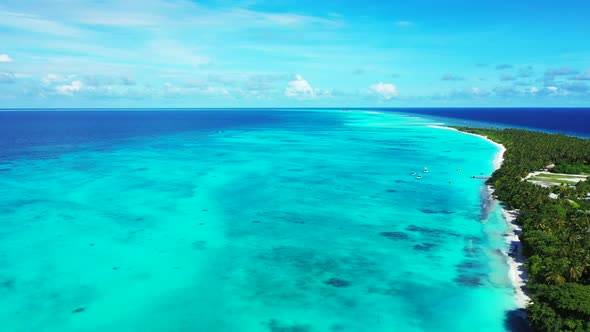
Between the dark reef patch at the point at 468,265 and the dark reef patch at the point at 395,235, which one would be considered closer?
the dark reef patch at the point at 468,265

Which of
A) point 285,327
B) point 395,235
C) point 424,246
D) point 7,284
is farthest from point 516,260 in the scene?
point 7,284

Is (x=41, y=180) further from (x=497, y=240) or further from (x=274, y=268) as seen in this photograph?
(x=497, y=240)

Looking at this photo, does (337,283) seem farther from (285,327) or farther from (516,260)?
(516,260)

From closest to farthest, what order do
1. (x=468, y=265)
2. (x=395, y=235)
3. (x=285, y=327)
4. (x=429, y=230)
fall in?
(x=285, y=327) → (x=468, y=265) → (x=395, y=235) → (x=429, y=230)

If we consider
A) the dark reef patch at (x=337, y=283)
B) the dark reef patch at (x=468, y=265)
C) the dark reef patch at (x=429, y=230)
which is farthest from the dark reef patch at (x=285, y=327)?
the dark reef patch at (x=429, y=230)

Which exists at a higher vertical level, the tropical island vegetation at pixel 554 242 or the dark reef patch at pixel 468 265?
the tropical island vegetation at pixel 554 242

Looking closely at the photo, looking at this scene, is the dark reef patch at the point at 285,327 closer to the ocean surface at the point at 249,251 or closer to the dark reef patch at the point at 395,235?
the ocean surface at the point at 249,251

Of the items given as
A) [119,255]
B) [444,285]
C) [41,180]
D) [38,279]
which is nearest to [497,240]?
[444,285]
